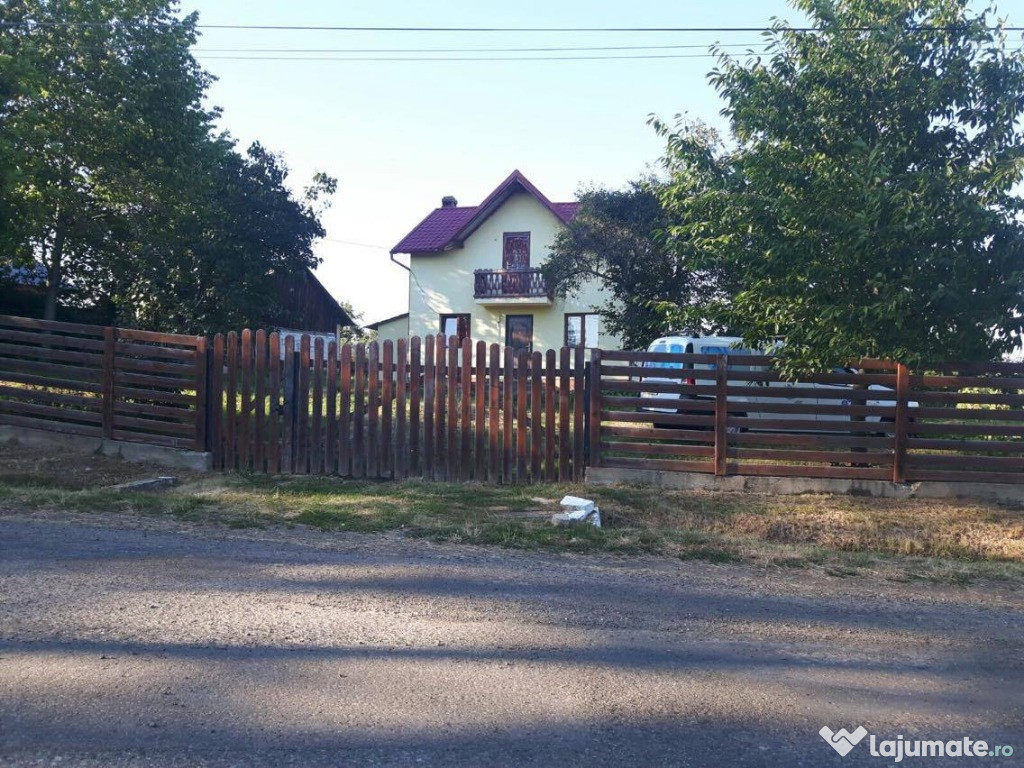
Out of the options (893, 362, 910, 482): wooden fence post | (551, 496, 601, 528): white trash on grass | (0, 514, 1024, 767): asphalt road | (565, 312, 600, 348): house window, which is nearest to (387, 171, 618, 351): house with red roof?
(565, 312, 600, 348): house window

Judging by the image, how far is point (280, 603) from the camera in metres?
6.06

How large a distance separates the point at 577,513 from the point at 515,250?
23706 mm

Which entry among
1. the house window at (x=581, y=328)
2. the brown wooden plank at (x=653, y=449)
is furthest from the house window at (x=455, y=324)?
the brown wooden plank at (x=653, y=449)

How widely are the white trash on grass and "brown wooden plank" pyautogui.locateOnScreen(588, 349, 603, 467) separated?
158 centimetres

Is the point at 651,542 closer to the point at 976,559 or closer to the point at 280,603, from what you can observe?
the point at 976,559

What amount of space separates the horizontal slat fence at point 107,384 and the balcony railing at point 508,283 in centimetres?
1920

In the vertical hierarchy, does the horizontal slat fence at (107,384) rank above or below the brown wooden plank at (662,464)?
above

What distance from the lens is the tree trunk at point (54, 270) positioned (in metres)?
23.4

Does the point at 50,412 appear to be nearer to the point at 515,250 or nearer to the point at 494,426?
the point at 494,426

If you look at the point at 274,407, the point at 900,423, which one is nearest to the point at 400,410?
the point at 274,407

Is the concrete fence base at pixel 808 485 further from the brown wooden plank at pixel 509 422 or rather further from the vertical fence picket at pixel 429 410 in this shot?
the vertical fence picket at pixel 429 410

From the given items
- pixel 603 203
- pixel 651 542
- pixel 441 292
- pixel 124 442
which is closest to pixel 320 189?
pixel 441 292

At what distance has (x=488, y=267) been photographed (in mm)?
32375

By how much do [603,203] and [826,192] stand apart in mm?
15957
